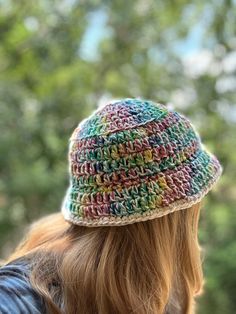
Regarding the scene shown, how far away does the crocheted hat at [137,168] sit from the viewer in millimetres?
720

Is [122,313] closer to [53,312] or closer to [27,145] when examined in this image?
[53,312]

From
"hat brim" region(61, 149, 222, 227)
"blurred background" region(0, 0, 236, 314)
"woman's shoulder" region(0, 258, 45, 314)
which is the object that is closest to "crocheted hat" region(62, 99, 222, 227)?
"hat brim" region(61, 149, 222, 227)

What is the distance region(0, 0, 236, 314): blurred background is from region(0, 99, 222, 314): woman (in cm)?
119

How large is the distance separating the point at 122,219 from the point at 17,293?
6.9 inches

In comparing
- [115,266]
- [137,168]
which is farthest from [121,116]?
[115,266]

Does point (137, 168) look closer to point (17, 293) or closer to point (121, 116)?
point (121, 116)

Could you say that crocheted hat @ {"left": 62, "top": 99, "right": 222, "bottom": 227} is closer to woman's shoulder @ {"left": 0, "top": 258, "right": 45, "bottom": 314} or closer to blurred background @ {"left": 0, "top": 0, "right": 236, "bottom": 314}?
woman's shoulder @ {"left": 0, "top": 258, "right": 45, "bottom": 314}

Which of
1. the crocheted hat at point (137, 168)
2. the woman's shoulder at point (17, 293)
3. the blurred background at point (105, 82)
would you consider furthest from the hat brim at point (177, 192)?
the blurred background at point (105, 82)

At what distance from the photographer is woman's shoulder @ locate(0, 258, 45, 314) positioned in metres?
0.70

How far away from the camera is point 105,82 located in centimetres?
235

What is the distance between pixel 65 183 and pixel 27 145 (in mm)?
220

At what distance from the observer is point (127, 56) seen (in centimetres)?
252

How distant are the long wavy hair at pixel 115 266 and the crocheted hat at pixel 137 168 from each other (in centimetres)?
4

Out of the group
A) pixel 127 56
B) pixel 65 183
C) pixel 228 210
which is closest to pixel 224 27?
pixel 127 56
